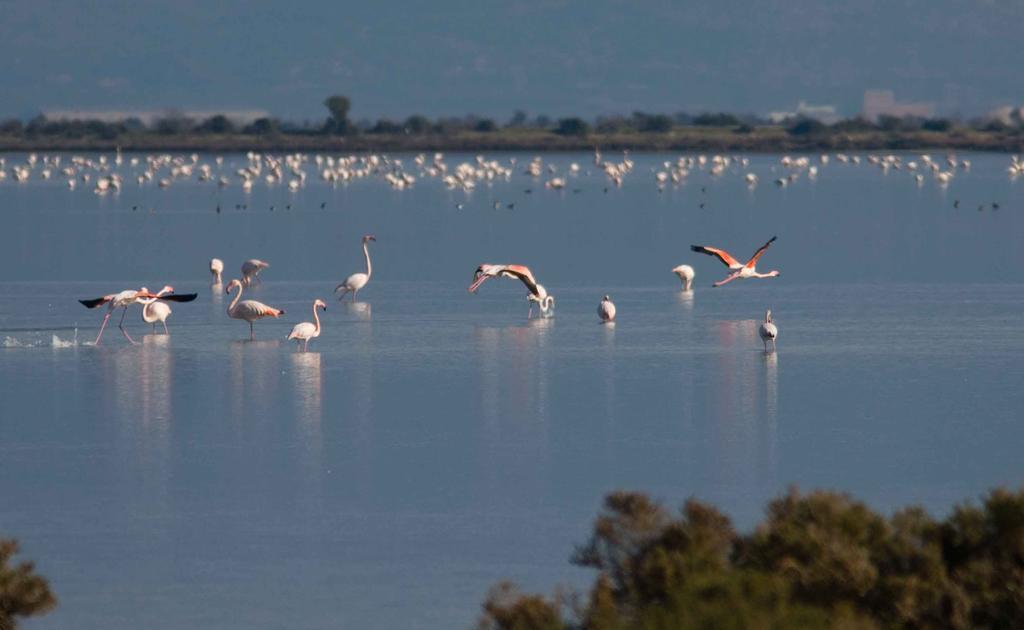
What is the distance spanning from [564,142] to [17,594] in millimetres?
77845

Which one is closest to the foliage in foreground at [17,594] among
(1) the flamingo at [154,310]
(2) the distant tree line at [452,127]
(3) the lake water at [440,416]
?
(3) the lake water at [440,416]

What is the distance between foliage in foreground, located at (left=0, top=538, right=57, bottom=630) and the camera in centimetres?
647

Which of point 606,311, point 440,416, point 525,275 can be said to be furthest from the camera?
point 525,275

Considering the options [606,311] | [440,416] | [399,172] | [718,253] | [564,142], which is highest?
[564,142]

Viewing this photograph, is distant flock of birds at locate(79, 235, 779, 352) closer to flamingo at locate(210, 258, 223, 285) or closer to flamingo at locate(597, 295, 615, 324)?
flamingo at locate(597, 295, 615, 324)

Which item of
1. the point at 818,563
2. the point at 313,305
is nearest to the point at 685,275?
the point at 313,305

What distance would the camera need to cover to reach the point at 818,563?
5.80 m

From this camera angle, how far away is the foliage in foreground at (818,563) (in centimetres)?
574

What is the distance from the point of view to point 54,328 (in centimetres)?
1585

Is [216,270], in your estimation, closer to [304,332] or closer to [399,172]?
[304,332]

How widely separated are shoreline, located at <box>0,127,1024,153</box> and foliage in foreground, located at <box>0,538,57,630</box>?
7262 centimetres

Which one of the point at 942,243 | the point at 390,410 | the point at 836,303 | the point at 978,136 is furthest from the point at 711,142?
the point at 390,410

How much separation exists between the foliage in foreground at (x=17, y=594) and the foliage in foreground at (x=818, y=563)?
63.3 inches

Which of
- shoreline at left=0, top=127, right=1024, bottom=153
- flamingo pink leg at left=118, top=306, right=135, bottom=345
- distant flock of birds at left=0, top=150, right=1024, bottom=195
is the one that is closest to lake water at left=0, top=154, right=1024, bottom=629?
flamingo pink leg at left=118, top=306, right=135, bottom=345
